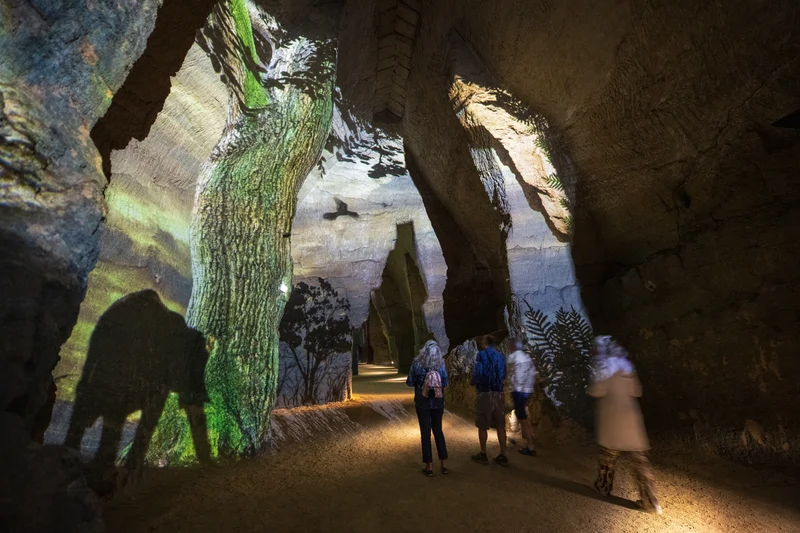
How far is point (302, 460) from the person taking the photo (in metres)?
5.02

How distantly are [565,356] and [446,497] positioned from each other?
118 inches

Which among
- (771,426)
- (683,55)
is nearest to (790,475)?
(771,426)

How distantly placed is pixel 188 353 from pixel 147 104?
2.71 m

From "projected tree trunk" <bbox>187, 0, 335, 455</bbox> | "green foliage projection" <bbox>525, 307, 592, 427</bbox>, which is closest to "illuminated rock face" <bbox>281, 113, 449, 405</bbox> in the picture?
"projected tree trunk" <bbox>187, 0, 335, 455</bbox>

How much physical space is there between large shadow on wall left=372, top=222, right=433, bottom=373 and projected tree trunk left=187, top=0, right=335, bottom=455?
833 cm

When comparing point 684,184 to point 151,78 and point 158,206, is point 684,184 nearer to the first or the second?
point 151,78

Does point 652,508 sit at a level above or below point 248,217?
below

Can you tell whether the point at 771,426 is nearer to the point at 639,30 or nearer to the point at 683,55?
the point at 683,55

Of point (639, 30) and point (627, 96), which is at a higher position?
point (639, 30)

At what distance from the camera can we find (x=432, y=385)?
4102 millimetres

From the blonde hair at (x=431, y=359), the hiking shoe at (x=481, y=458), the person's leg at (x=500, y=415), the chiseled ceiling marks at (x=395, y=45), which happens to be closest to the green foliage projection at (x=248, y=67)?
the chiseled ceiling marks at (x=395, y=45)

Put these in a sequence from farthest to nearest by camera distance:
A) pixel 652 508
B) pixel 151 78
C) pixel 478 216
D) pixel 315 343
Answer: pixel 315 343
pixel 478 216
pixel 151 78
pixel 652 508

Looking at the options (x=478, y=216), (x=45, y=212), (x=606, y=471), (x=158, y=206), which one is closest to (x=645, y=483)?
(x=606, y=471)

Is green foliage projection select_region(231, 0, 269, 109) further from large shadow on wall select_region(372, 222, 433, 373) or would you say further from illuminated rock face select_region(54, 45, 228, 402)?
large shadow on wall select_region(372, 222, 433, 373)
